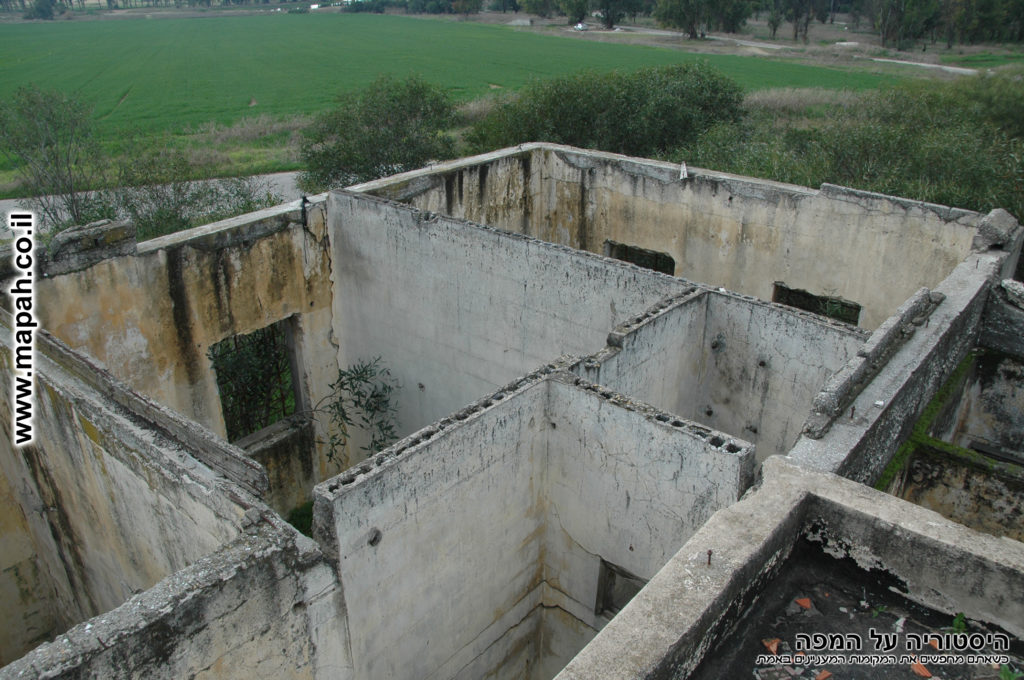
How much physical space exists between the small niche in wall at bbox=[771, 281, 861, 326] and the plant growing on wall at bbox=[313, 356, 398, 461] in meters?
5.82

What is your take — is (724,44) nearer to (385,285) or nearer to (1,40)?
(385,285)

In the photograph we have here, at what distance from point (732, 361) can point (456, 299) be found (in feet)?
12.2

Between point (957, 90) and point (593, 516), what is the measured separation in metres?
19.7

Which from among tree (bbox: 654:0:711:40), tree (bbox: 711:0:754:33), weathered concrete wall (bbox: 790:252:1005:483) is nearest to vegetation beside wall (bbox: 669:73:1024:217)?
weathered concrete wall (bbox: 790:252:1005:483)

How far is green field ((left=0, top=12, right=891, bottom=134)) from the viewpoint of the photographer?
3966 cm

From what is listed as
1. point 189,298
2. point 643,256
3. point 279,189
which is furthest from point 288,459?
point 279,189

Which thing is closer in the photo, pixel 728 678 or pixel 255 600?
pixel 728 678

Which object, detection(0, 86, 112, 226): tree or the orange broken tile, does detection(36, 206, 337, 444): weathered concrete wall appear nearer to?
detection(0, 86, 112, 226): tree

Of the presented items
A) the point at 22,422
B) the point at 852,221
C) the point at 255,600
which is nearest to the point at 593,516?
the point at 255,600

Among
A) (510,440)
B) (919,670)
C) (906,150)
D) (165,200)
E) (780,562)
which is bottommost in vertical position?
(165,200)

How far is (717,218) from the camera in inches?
476

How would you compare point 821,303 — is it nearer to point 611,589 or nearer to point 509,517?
point 611,589

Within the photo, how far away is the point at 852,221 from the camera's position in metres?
11.0

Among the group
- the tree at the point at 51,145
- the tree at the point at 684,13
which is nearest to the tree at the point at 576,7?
the tree at the point at 684,13
